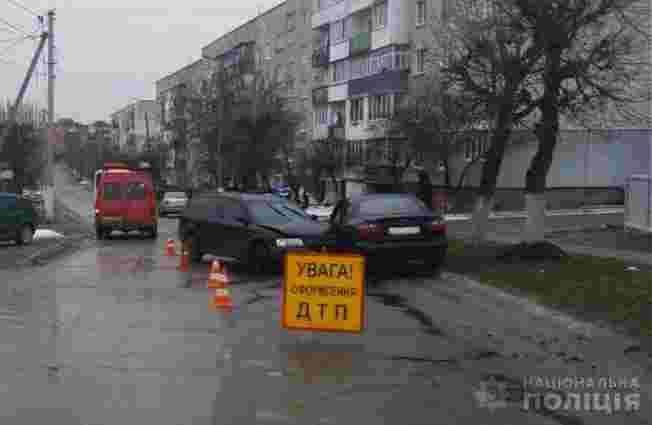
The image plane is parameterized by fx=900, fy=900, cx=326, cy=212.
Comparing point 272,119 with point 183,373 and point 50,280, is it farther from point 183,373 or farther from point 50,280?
point 183,373

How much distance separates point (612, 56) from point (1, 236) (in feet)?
56.9

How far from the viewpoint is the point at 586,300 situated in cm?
1135

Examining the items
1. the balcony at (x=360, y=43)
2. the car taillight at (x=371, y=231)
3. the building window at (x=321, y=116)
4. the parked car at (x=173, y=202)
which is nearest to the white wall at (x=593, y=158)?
the balcony at (x=360, y=43)

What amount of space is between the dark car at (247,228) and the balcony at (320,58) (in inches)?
1669

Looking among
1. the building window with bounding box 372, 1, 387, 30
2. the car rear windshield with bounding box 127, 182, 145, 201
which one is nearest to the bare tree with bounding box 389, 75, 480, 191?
the building window with bounding box 372, 1, 387, 30

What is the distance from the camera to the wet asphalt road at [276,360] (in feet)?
21.4

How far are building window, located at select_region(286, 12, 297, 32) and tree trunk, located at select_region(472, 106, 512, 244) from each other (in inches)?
2210

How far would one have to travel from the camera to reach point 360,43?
5388 centimetres

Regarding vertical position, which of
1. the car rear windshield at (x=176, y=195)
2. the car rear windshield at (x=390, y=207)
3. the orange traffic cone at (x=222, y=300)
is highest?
the car rear windshield at (x=390, y=207)

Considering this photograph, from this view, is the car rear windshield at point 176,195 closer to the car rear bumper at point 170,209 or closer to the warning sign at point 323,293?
the car rear bumper at point 170,209

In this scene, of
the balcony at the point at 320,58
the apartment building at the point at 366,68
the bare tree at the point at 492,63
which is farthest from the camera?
the balcony at the point at 320,58

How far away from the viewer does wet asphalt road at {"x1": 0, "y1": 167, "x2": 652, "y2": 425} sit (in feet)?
21.4

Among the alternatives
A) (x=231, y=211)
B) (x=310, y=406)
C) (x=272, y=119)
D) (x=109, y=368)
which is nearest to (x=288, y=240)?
(x=231, y=211)

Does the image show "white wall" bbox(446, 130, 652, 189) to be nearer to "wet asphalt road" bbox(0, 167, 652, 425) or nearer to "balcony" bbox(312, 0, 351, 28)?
"balcony" bbox(312, 0, 351, 28)
